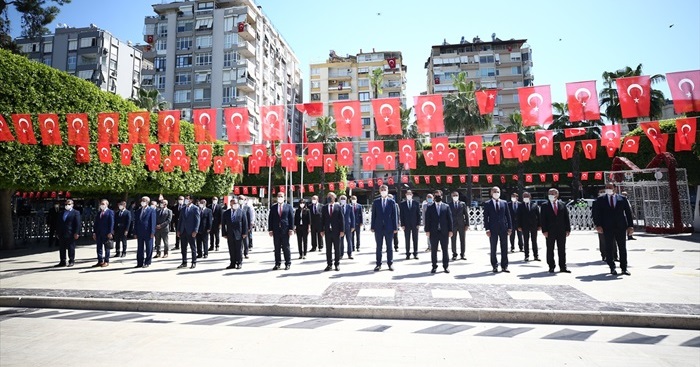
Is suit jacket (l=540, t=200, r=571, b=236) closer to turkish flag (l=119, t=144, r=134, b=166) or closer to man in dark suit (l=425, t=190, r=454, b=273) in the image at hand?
man in dark suit (l=425, t=190, r=454, b=273)

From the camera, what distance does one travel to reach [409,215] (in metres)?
11.9

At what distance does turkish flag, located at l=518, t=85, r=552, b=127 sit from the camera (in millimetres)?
11805

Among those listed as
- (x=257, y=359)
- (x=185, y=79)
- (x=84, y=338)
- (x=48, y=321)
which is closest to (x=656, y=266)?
(x=257, y=359)

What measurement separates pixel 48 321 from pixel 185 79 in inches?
2187

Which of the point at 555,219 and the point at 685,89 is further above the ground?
the point at 685,89

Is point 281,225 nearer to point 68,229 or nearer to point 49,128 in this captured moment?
point 68,229

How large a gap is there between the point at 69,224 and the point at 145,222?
2.35 m

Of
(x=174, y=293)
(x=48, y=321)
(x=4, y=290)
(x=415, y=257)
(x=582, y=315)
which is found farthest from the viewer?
(x=415, y=257)

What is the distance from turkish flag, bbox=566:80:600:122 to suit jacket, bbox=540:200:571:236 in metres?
4.34

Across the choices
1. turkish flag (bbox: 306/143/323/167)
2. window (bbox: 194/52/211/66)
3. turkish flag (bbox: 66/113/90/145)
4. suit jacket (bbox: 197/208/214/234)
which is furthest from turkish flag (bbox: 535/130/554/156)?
window (bbox: 194/52/211/66)

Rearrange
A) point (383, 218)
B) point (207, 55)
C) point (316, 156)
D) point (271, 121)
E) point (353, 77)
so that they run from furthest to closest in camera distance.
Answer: point (353, 77) → point (207, 55) → point (316, 156) → point (271, 121) → point (383, 218)

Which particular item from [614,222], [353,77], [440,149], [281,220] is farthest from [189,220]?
Result: [353,77]

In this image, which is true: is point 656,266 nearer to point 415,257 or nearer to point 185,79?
point 415,257

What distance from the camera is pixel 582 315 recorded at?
5.39 metres
